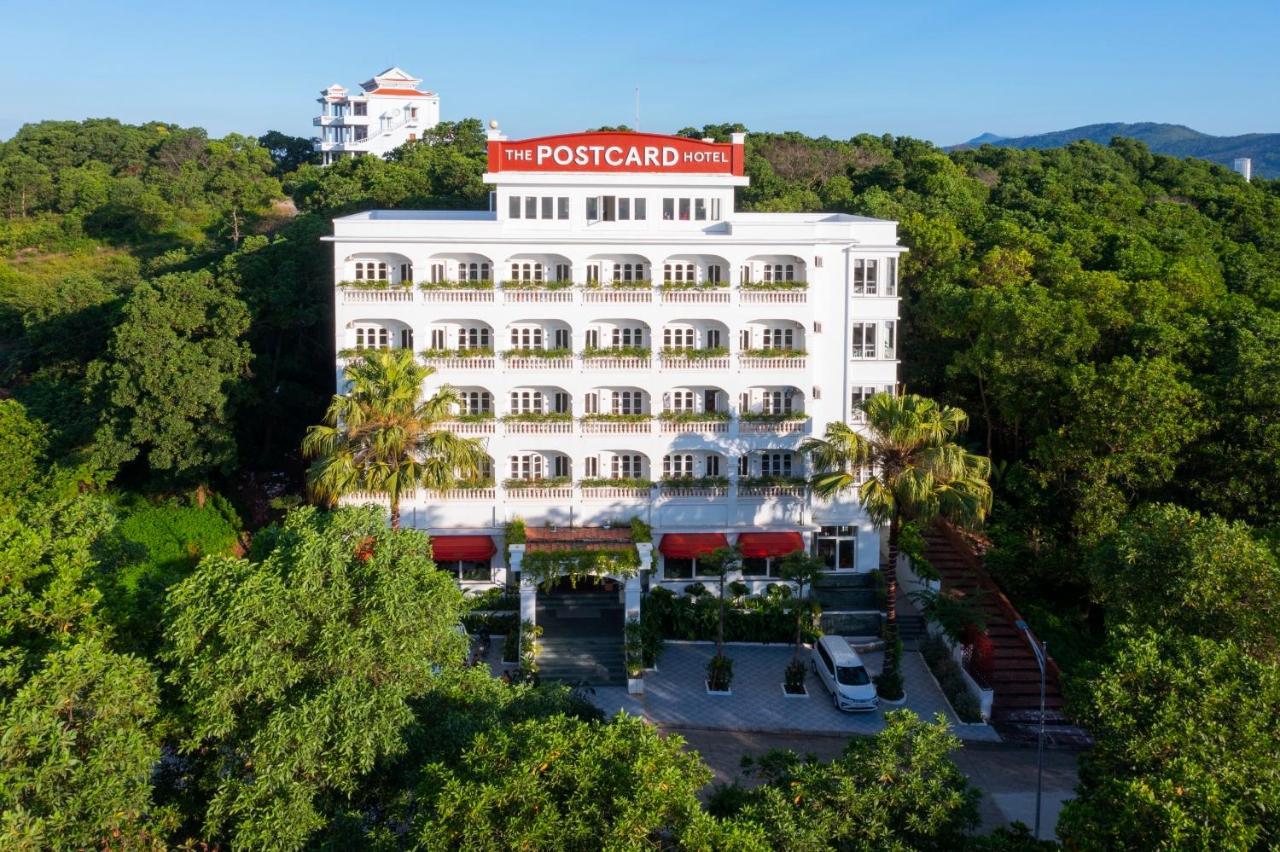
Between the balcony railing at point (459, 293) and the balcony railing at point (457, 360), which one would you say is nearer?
the balcony railing at point (457, 360)

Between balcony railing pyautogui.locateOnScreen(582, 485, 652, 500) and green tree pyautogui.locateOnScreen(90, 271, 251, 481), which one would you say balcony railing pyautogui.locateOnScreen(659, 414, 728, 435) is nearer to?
balcony railing pyautogui.locateOnScreen(582, 485, 652, 500)

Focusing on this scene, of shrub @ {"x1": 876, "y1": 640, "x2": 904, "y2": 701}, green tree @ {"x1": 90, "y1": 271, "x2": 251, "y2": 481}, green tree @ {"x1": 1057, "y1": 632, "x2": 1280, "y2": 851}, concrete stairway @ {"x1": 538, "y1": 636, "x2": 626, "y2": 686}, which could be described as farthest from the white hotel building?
green tree @ {"x1": 1057, "y1": 632, "x2": 1280, "y2": 851}

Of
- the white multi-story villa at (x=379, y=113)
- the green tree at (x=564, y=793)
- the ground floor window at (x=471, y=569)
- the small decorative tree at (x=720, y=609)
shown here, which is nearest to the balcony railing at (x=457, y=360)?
the ground floor window at (x=471, y=569)

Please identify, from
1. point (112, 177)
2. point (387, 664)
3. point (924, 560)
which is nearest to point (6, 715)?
point (387, 664)

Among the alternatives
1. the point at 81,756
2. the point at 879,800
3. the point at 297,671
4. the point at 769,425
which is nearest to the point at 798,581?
the point at 769,425

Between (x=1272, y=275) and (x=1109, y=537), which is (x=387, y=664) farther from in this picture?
(x=1272, y=275)

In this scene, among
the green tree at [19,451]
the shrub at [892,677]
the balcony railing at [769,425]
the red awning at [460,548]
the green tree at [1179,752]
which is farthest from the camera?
the green tree at [19,451]

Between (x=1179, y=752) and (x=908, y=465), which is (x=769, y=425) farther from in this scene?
(x=1179, y=752)

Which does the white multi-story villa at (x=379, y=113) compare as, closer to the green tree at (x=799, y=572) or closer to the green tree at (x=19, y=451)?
the green tree at (x=19, y=451)
